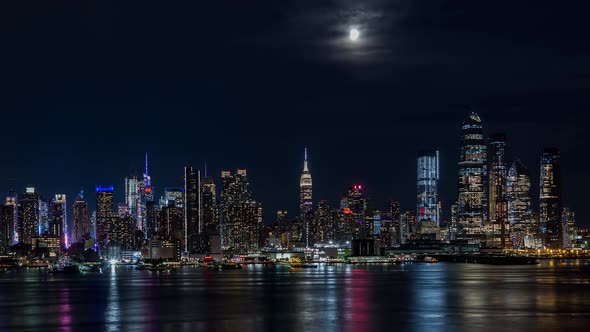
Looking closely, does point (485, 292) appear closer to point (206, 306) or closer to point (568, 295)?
point (568, 295)

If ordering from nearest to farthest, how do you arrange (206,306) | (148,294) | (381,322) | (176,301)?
(381,322) → (206,306) → (176,301) → (148,294)

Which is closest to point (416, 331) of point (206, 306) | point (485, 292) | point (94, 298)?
point (206, 306)

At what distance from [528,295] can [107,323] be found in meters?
55.0

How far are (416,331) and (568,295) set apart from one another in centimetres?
4647

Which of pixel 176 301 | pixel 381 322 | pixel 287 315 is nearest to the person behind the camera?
pixel 381 322

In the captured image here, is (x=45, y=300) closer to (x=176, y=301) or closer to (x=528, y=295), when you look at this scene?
(x=176, y=301)

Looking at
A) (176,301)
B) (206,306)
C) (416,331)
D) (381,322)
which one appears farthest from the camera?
(176,301)

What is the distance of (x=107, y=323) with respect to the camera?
75.0 m

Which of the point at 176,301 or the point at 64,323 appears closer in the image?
the point at 64,323

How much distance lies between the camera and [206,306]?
306 feet

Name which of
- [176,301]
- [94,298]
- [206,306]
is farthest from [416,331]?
[94,298]

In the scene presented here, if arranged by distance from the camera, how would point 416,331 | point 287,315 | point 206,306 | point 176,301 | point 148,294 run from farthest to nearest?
point 148,294, point 176,301, point 206,306, point 287,315, point 416,331

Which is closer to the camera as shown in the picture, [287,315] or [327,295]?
[287,315]

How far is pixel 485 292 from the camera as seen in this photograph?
114938mm
